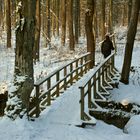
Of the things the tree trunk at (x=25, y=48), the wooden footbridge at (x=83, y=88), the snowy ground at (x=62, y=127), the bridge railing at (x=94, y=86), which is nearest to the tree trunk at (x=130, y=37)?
the wooden footbridge at (x=83, y=88)

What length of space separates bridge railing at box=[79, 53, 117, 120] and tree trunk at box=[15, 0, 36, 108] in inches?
61.8

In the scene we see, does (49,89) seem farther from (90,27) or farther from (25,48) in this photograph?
(90,27)

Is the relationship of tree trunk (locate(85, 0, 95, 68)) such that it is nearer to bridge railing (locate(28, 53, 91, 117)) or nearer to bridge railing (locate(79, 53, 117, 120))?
bridge railing (locate(28, 53, 91, 117))

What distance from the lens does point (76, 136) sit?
31.6 ft

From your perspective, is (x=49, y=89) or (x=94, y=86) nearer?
(x=49, y=89)

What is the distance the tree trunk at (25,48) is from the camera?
977 centimetres

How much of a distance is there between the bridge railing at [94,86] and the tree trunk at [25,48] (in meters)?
1.57

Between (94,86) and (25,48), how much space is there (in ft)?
12.9

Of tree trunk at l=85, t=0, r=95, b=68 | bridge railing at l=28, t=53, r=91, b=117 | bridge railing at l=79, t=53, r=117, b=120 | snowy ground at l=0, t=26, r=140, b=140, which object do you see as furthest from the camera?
tree trunk at l=85, t=0, r=95, b=68

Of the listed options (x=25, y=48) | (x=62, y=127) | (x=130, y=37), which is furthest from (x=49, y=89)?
(x=130, y=37)

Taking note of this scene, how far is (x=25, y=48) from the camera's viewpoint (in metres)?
9.96

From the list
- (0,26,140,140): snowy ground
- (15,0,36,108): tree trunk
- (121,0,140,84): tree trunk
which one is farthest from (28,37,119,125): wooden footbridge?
(121,0,140,84): tree trunk

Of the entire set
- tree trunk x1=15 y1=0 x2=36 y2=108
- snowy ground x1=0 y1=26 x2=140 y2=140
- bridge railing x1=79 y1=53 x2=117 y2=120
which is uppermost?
tree trunk x1=15 y1=0 x2=36 y2=108

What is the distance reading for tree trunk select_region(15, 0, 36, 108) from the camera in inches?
385
